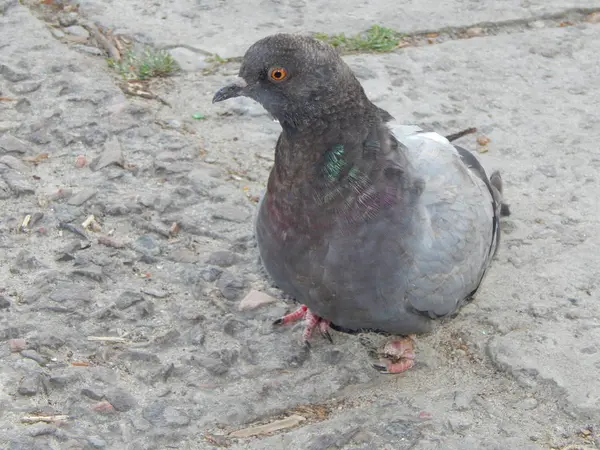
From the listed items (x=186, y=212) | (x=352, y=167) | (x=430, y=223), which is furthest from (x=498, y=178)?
(x=186, y=212)

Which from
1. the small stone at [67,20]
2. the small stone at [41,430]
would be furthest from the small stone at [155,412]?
the small stone at [67,20]

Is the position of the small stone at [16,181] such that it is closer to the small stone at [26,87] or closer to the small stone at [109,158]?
the small stone at [109,158]

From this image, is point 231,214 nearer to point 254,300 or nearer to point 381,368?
point 254,300

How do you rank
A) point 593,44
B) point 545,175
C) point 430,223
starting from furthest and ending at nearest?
point 593,44 → point 545,175 → point 430,223

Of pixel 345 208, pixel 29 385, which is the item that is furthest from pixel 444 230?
pixel 29 385

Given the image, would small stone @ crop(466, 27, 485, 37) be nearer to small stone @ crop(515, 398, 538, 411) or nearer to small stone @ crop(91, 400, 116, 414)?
small stone @ crop(515, 398, 538, 411)

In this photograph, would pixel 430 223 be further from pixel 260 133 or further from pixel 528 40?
pixel 528 40

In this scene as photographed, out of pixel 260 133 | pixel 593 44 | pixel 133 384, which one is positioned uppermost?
pixel 593 44
